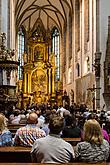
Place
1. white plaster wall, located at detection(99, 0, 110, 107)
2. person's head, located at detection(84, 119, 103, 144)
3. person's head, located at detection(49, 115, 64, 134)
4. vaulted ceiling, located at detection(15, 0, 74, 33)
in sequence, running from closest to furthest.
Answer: person's head, located at detection(84, 119, 103, 144) → person's head, located at detection(49, 115, 64, 134) → white plaster wall, located at detection(99, 0, 110, 107) → vaulted ceiling, located at detection(15, 0, 74, 33)

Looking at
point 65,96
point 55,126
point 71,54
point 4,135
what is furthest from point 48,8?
point 55,126

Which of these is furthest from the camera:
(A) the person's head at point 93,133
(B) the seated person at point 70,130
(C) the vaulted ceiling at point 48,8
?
(C) the vaulted ceiling at point 48,8

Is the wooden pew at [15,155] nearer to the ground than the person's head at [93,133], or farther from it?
nearer to the ground

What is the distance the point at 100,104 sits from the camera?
2667 centimetres

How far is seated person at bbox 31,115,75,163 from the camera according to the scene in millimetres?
5035

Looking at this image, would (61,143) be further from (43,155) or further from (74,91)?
(74,91)

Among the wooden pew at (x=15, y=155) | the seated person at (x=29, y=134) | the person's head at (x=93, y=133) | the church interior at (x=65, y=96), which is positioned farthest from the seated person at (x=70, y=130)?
the person's head at (x=93, y=133)

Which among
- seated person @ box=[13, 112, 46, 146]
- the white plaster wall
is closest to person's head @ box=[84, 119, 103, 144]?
seated person @ box=[13, 112, 46, 146]

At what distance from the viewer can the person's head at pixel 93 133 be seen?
4.98m

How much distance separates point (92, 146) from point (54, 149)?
1.61 ft

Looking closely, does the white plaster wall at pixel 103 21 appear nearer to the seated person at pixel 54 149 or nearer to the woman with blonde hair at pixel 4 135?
the woman with blonde hair at pixel 4 135

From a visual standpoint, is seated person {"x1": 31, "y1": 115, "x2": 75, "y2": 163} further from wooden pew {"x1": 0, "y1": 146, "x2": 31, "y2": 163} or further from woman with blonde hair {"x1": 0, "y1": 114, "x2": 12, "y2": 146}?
woman with blonde hair {"x1": 0, "y1": 114, "x2": 12, "y2": 146}

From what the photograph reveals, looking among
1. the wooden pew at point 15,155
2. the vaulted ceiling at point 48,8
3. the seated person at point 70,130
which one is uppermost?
the vaulted ceiling at point 48,8

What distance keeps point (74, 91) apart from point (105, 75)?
40.8 ft
